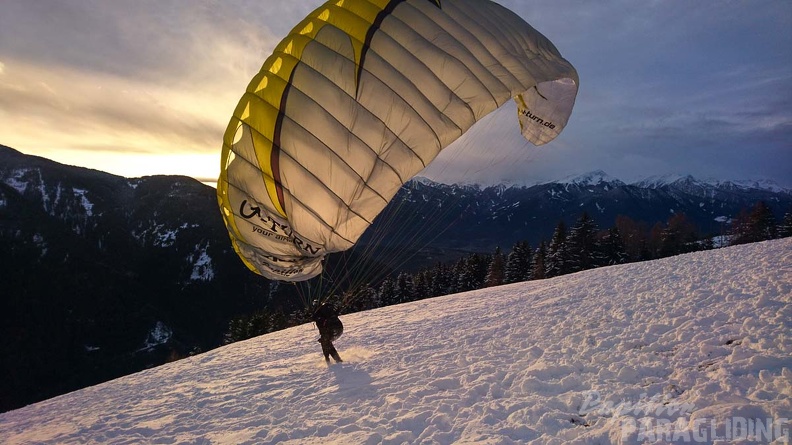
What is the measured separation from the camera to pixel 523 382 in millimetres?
6590

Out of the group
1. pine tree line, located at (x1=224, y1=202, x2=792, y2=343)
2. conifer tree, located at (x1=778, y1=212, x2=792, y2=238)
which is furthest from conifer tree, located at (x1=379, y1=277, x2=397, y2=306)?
conifer tree, located at (x1=778, y1=212, x2=792, y2=238)

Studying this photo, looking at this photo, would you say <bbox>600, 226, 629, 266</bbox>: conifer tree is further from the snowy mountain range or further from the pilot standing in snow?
the snowy mountain range

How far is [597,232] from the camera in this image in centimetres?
3778

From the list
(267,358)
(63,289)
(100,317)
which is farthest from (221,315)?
(267,358)

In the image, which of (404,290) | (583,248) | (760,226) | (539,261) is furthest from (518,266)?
(760,226)

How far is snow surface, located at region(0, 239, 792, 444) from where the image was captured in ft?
16.3

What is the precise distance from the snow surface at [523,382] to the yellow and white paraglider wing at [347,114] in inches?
128

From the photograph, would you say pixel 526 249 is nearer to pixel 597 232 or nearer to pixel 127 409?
pixel 597 232

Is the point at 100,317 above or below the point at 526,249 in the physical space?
below

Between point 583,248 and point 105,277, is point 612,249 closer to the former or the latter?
point 583,248

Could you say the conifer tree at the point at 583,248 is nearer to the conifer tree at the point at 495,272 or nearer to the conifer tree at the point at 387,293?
the conifer tree at the point at 495,272

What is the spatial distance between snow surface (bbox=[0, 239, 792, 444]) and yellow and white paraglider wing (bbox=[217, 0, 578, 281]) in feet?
10.7

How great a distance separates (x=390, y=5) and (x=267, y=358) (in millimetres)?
11756

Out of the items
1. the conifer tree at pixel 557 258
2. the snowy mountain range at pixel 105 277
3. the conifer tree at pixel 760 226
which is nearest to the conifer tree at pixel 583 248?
the conifer tree at pixel 557 258
